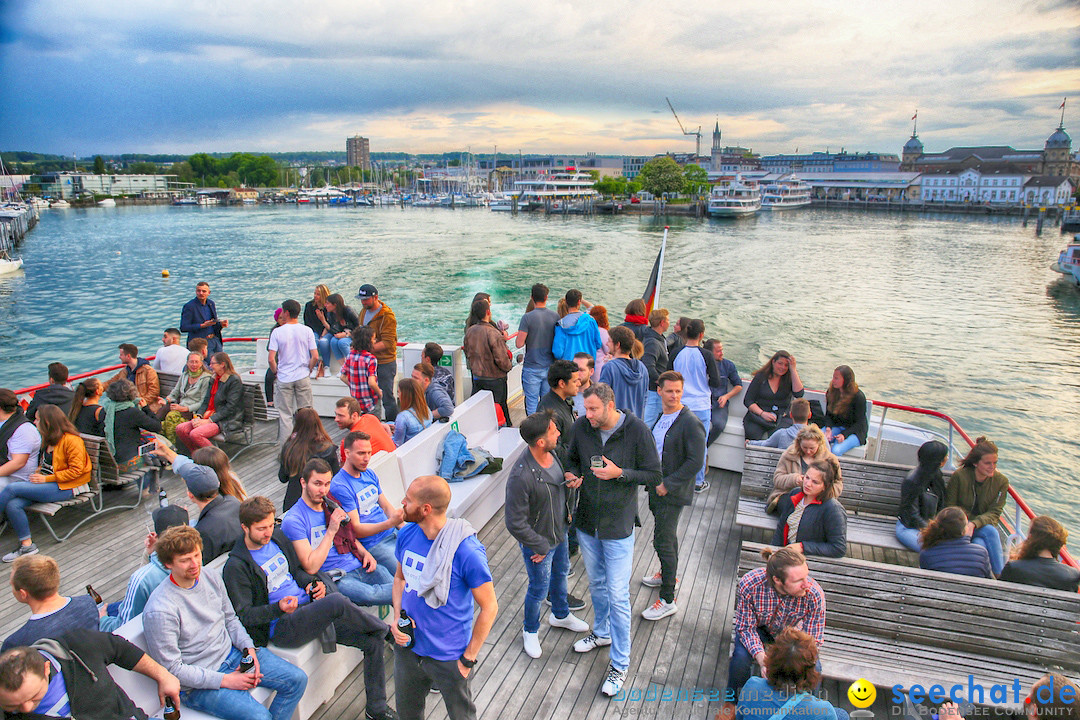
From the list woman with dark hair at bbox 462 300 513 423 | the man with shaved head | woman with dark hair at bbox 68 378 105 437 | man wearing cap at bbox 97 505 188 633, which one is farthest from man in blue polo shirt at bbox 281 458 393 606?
woman with dark hair at bbox 68 378 105 437

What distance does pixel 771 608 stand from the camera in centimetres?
335

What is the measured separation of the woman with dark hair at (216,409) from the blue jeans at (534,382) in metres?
3.06

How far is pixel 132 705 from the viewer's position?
2744 mm

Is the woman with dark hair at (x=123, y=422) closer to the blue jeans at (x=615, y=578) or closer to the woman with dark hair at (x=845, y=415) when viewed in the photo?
the blue jeans at (x=615, y=578)

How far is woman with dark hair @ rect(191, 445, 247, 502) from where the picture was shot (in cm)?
380

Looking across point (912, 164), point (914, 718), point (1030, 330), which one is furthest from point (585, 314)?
point (912, 164)

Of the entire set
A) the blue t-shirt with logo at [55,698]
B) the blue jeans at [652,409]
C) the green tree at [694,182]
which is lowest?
the blue t-shirt with logo at [55,698]

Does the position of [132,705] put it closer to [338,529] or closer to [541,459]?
[338,529]

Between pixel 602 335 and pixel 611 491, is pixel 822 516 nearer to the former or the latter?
pixel 611 491

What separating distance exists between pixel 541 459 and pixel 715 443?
382 cm

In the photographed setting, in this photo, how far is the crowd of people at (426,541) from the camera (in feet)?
9.27

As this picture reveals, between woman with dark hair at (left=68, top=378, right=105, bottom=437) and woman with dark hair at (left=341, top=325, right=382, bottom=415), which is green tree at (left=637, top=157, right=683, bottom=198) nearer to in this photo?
woman with dark hair at (left=341, top=325, right=382, bottom=415)

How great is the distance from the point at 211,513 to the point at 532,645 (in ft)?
7.04

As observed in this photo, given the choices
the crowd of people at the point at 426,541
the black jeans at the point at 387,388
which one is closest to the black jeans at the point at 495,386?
the crowd of people at the point at 426,541
